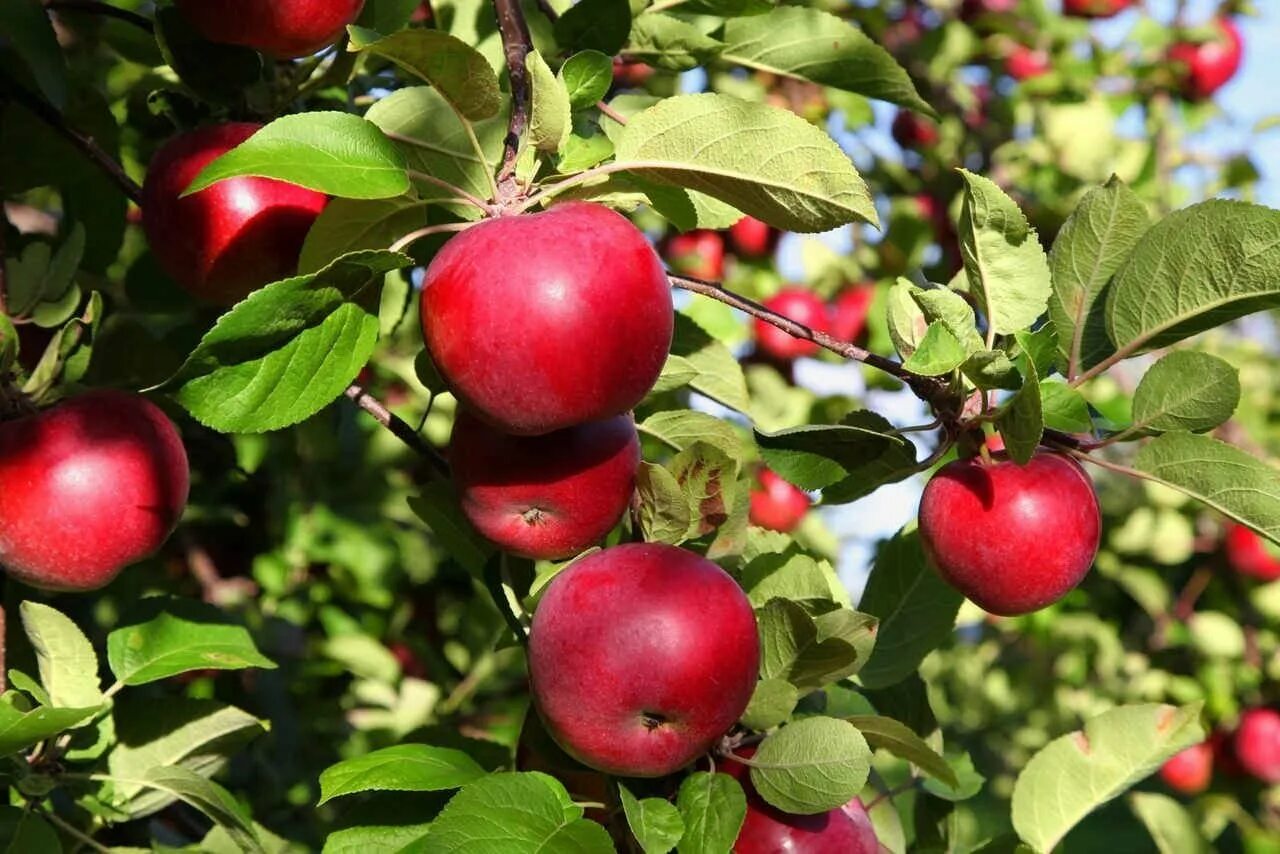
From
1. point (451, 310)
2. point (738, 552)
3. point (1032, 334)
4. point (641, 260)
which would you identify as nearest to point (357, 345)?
point (451, 310)

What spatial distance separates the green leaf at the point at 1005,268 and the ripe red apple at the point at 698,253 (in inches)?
78.4

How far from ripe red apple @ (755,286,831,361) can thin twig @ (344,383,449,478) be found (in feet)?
6.49

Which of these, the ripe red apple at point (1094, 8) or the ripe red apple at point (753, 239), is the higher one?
the ripe red apple at point (1094, 8)

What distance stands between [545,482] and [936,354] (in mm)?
313

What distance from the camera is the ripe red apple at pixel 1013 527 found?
3.41 ft

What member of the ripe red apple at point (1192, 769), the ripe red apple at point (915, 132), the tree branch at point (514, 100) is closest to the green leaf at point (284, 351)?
the tree branch at point (514, 100)

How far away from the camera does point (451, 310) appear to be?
0.87 metres

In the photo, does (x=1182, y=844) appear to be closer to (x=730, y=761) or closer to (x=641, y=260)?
(x=730, y=761)

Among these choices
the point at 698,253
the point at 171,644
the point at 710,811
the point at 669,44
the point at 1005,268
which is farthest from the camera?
the point at 698,253

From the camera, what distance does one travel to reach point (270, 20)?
1.12 meters

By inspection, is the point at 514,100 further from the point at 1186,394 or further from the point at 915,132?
the point at 915,132

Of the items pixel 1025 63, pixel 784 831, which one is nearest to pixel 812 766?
pixel 784 831

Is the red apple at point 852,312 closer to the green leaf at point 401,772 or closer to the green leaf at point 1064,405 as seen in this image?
the green leaf at point 1064,405

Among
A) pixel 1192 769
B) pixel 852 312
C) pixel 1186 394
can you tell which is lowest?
pixel 1192 769
